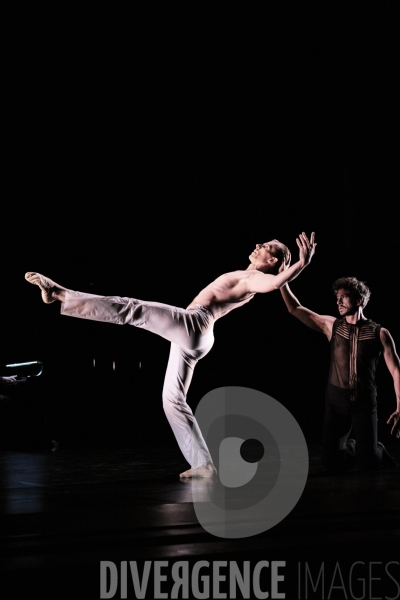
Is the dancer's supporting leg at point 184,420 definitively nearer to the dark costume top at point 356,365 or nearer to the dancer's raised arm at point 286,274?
the dancer's raised arm at point 286,274

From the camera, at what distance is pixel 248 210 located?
8383mm

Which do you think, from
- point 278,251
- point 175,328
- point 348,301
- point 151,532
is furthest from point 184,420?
point 151,532

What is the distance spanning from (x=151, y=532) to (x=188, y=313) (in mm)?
1640

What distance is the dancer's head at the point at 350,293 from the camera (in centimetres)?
516

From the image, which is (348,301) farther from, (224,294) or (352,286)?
(224,294)

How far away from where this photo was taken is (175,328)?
4641 millimetres

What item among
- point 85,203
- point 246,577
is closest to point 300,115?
point 85,203

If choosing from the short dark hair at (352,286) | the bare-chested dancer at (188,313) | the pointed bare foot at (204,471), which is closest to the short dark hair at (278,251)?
the bare-chested dancer at (188,313)

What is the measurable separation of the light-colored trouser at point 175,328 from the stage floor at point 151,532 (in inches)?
12.1

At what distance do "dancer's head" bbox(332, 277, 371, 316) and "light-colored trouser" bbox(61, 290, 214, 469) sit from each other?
0.92 meters

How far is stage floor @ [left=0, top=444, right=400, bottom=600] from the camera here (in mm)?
2898

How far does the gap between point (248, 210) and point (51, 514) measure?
530 centimetres

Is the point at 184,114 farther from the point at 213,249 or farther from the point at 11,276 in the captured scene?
the point at 11,276

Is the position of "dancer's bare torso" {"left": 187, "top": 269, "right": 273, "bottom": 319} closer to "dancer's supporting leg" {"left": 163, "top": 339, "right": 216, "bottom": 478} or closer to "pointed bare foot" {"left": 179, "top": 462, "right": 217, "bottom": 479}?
"dancer's supporting leg" {"left": 163, "top": 339, "right": 216, "bottom": 478}
